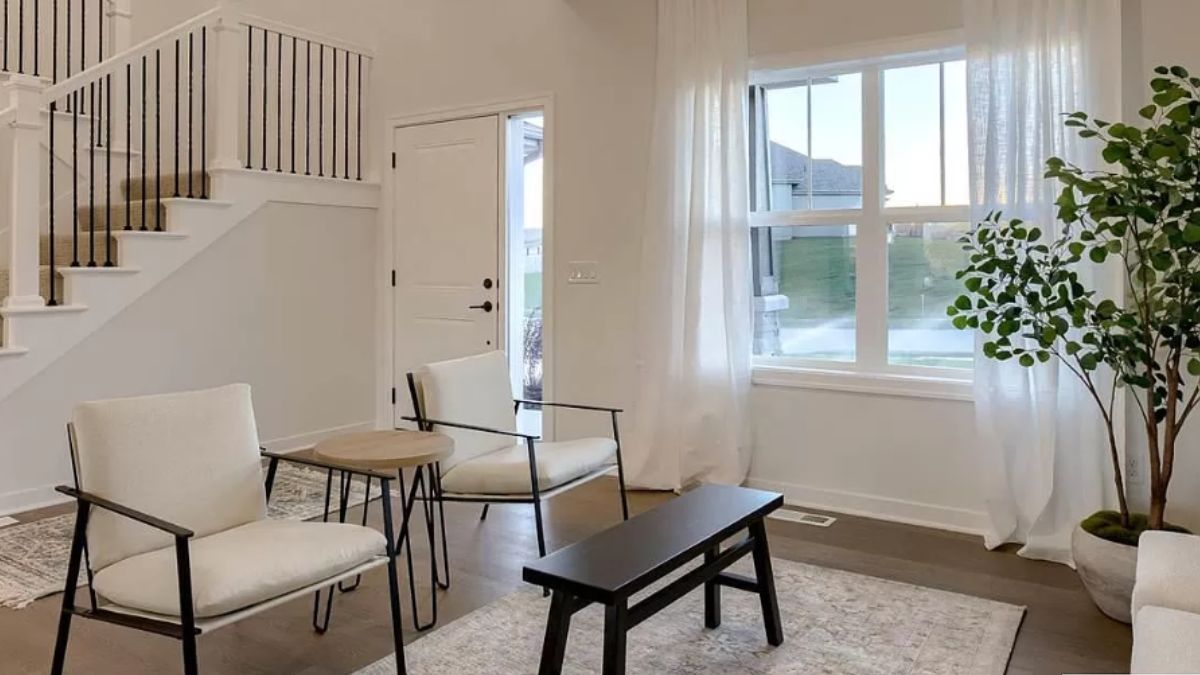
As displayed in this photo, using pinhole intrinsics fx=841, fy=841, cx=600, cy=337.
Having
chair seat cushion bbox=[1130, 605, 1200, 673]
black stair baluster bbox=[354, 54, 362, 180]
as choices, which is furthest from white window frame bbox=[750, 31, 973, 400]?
black stair baluster bbox=[354, 54, 362, 180]

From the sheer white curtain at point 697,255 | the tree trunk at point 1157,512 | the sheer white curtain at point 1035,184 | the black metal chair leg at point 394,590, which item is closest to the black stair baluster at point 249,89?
the sheer white curtain at point 697,255

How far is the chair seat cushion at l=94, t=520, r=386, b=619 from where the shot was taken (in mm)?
1955

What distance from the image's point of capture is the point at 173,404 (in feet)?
7.85

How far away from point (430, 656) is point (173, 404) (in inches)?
41.8

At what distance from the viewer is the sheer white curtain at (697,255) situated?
13.9 ft

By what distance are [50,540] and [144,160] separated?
2.54m

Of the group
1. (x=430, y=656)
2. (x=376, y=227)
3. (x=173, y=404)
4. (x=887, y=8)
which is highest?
(x=887, y=8)

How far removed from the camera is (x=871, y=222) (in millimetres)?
4105

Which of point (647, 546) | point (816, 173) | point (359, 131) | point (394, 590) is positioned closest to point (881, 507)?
point (816, 173)

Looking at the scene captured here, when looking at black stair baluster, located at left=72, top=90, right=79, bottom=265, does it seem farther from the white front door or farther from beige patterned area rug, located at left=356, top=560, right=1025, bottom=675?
beige patterned area rug, located at left=356, top=560, right=1025, bottom=675

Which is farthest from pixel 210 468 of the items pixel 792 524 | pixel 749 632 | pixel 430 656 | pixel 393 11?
pixel 393 11

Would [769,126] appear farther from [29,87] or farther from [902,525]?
[29,87]

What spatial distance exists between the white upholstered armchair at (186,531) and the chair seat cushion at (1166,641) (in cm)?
175

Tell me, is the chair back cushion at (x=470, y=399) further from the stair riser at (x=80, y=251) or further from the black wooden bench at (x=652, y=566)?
the stair riser at (x=80, y=251)
